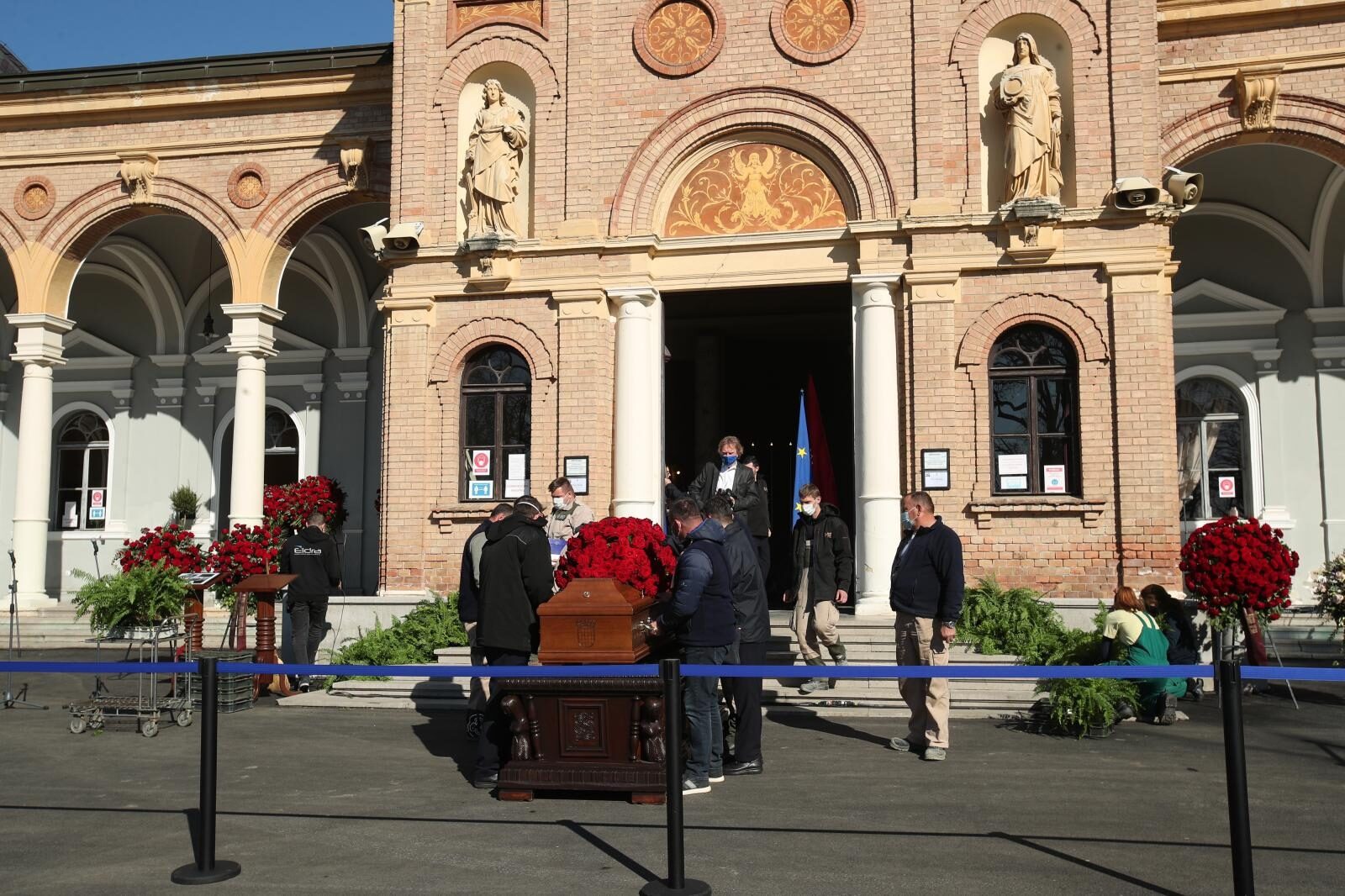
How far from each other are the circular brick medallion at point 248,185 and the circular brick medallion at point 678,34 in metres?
6.23

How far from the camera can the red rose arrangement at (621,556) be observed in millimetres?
7945

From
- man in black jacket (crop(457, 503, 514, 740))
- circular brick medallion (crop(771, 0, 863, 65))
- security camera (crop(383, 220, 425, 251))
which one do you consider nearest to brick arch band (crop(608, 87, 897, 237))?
circular brick medallion (crop(771, 0, 863, 65))

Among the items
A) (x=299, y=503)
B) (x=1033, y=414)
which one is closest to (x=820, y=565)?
(x=1033, y=414)

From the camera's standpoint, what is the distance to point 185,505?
2058 cm

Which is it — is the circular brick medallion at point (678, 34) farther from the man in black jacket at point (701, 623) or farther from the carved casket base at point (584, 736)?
the carved casket base at point (584, 736)

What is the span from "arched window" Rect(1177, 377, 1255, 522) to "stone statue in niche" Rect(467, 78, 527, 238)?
10.8m

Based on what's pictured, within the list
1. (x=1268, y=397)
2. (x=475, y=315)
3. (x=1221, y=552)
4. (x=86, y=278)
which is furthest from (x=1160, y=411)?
(x=86, y=278)

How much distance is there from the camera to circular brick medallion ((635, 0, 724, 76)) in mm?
14531

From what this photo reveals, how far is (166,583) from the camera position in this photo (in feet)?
35.9

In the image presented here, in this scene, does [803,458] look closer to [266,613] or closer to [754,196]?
[754,196]

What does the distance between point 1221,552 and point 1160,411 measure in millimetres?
2440

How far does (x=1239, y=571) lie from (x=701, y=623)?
240 inches

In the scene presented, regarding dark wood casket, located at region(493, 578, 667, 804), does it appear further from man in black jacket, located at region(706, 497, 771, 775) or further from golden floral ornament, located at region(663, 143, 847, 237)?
golden floral ornament, located at region(663, 143, 847, 237)

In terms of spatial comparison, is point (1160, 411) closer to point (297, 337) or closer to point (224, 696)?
point (224, 696)
